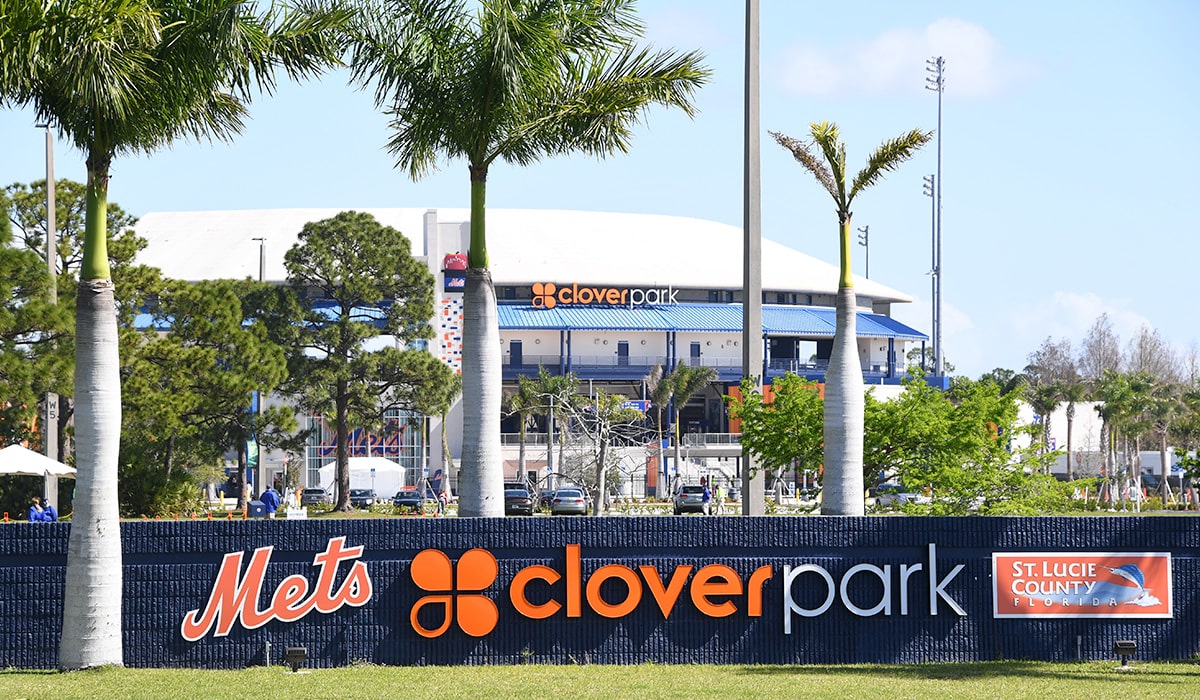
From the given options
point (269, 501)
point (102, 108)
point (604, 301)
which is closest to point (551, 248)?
point (604, 301)

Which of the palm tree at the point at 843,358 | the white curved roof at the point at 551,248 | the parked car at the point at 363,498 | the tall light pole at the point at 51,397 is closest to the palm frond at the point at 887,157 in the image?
the palm tree at the point at 843,358

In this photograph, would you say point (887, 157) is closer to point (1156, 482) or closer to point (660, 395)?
point (660, 395)

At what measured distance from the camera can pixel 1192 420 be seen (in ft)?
211

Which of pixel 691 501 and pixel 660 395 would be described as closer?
pixel 691 501

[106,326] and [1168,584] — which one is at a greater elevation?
[106,326]

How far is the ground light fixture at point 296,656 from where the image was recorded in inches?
543

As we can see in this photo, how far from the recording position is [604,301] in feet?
317

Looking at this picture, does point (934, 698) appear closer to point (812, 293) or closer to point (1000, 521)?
point (1000, 521)

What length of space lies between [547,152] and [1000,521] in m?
6.87

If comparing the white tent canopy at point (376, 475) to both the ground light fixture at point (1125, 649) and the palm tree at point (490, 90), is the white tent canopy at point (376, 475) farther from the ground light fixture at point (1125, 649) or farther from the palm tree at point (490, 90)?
the ground light fixture at point (1125, 649)

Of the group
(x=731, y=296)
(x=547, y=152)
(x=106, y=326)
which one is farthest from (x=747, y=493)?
(x=731, y=296)

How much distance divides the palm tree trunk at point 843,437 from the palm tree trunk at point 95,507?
7863 mm

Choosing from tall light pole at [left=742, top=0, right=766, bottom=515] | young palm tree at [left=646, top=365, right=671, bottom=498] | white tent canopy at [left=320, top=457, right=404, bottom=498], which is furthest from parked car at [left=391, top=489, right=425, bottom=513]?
tall light pole at [left=742, top=0, right=766, bottom=515]

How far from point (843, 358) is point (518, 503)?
38552 mm
